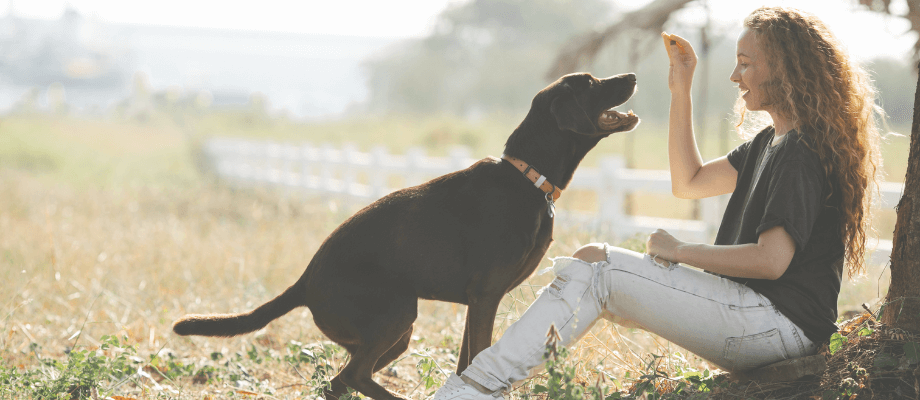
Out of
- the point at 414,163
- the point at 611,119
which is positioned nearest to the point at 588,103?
the point at 611,119

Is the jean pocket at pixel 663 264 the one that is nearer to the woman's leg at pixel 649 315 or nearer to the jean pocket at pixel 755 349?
the woman's leg at pixel 649 315

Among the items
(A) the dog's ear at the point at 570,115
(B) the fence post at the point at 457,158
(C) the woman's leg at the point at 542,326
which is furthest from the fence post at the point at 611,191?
(C) the woman's leg at the point at 542,326

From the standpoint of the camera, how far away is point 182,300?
450 centimetres

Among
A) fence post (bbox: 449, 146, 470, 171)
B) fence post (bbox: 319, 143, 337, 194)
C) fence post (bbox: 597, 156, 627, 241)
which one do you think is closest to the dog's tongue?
fence post (bbox: 597, 156, 627, 241)

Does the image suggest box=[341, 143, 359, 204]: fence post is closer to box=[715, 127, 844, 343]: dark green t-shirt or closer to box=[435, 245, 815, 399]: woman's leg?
box=[435, 245, 815, 399]: woman's leg

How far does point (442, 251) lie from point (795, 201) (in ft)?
3.80

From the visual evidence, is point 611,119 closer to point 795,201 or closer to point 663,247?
point 663,247

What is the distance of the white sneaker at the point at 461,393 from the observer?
217 cm

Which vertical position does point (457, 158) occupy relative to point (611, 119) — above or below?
below

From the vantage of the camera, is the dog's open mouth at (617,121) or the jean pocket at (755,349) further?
the dog's open mouth at (617,121)

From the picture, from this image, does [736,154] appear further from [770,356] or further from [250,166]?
[250,166]

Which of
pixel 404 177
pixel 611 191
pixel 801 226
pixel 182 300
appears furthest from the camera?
pixel 404 177

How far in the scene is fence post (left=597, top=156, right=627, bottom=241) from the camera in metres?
6.99

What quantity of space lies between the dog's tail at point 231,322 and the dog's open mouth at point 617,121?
4.63 feet
